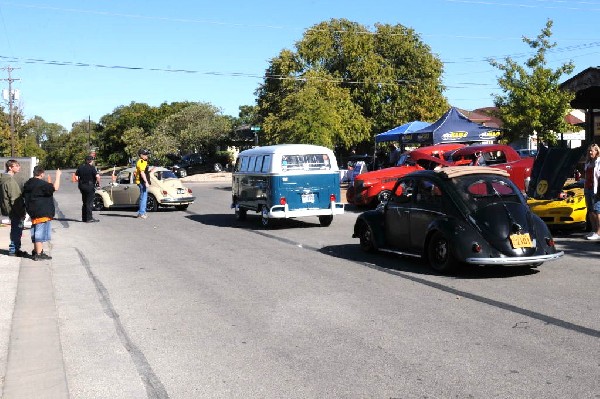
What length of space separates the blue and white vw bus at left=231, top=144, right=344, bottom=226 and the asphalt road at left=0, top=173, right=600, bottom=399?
396 cm

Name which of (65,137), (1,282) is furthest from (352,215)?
(65,137)

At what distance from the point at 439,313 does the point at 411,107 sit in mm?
49012

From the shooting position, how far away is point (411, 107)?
5534cm

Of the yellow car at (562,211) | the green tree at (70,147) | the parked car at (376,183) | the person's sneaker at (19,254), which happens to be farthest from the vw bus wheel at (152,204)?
the green tree at (70,147)

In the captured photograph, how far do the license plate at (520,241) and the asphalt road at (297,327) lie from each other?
1.61ft

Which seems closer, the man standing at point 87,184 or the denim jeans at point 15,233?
the denim jeans at point 15,233

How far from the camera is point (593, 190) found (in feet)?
42.9

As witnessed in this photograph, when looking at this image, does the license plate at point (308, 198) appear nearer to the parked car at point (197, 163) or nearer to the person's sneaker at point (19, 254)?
the person's sneaker at point (19, 254)

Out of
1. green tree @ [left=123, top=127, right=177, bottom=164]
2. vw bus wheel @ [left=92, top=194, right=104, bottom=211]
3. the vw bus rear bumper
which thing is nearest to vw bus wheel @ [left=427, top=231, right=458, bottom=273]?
the vw bus rear bumper

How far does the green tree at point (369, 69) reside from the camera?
5353 centimetres

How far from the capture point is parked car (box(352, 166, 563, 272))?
9375 mm

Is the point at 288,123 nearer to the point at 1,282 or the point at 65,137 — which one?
the point at 1,282

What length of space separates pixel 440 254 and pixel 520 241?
1.21 metres

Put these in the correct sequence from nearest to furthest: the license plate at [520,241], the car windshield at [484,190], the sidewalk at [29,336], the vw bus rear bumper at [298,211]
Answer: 1. the sidewalk at [29,336]
2. the license plate at [520,241]
3. the car windshield at [484,190]
4. the vw bus rear bumper at [298,211]
